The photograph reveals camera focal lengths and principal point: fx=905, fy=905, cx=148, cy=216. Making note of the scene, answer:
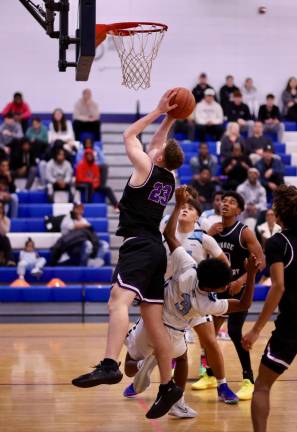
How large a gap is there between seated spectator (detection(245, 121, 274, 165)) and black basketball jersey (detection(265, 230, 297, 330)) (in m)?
11.8

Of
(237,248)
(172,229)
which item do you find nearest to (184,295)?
(172,229)

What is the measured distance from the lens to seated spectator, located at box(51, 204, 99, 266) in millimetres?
14812

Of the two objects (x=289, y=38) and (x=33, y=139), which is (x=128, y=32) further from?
(x=289, y=38)

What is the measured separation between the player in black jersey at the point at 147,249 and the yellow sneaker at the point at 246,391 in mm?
1449

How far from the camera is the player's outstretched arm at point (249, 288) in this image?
630 cm

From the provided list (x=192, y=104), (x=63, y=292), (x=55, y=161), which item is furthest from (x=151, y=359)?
(x=55, y=161)

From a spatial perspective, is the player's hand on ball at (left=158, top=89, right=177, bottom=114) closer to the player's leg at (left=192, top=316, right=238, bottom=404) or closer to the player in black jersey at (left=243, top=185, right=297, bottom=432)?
the player in black jersey at (left=243, top=185, right=297, bottom=432)

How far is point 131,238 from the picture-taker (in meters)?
6.38

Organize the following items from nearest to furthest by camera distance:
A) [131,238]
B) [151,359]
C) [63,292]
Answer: [131,238]
[151,359]
[63,292]

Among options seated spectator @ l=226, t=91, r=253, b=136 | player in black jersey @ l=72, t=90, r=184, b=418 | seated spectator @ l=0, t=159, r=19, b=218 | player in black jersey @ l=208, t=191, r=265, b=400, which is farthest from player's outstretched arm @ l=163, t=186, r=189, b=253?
seated spectator @ l=226, t=91, r=253, b=136

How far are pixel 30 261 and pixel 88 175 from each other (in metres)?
2.82

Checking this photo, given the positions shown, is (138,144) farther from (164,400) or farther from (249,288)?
(164,400)

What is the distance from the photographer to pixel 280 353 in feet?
18.8

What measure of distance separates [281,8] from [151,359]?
15.0 metres
